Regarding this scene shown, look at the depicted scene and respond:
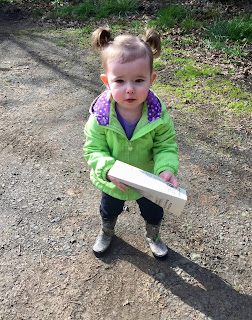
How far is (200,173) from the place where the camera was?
324 centimetres

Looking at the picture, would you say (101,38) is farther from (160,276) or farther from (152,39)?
(160,276)

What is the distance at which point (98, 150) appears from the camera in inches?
79.7

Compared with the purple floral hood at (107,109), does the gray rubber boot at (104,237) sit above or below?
below

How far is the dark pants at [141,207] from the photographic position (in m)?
2.26

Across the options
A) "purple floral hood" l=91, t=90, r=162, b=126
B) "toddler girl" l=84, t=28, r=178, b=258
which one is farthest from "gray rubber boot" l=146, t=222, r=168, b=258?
"purple floral hood" l=91, t=90, r=162, b=126

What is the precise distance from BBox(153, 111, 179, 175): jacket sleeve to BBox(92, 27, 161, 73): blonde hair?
35cm

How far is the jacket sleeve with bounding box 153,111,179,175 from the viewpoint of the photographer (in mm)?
1961

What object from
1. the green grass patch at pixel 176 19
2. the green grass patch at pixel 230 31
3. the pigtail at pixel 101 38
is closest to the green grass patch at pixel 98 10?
the green grass patch at pixel 176 19

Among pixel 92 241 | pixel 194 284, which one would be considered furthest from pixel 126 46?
pixel 194 284

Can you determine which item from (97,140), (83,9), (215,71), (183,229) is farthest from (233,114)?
(83,9)

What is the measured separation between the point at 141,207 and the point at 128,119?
2.14 feet

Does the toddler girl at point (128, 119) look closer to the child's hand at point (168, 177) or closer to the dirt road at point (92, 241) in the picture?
the child's hand at point (168, 177)

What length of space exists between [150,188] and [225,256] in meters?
1.16

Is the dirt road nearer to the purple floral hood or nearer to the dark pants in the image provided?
the dark pants
